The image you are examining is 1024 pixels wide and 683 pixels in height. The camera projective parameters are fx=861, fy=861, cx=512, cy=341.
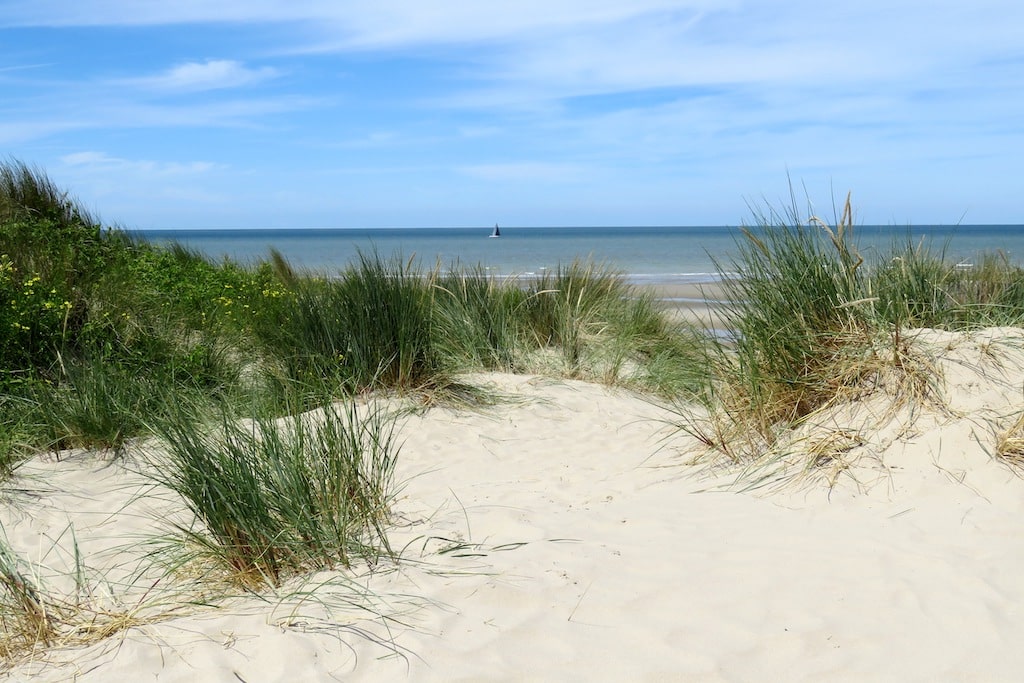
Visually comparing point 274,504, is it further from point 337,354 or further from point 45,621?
point 337,354

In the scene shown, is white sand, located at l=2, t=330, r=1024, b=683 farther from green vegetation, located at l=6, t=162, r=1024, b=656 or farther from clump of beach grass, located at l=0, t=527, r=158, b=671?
green vegetation, located at l=6, t=162, r=1024, b=656

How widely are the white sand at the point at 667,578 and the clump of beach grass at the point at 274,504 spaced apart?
15 cm

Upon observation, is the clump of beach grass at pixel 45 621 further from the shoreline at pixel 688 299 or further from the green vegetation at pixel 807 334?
the shoreline at pixel 688 299

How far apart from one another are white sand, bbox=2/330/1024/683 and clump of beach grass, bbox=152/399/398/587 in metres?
0.15

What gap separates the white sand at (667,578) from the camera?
2553 mm

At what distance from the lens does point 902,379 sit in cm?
436

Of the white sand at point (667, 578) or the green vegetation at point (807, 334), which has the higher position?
the green vegetation at point (807, 334)

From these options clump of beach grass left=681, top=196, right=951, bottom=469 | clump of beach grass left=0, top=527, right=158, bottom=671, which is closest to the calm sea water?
clump of beach grass left=681, top=196, right=951, bottom=469

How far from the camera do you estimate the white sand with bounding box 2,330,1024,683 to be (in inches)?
101

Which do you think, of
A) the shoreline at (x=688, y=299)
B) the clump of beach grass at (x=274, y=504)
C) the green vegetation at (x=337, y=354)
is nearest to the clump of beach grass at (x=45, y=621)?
the green vegetation at (x=337, y=354)

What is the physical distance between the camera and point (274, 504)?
3.27 meters

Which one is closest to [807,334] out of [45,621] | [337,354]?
[337,354]

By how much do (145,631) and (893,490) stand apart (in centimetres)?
305

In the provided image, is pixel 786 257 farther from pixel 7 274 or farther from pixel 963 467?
pixel 7 274
